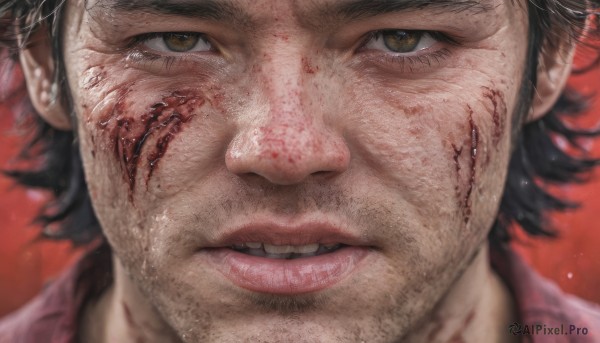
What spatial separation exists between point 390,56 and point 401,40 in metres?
0.05

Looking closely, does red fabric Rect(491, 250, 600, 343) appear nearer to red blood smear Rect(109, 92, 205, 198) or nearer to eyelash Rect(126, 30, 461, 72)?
eyelash Rect(126, 30, 461, 72)

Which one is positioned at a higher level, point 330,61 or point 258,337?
point 330,61

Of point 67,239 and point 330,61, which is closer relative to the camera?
point 330,61

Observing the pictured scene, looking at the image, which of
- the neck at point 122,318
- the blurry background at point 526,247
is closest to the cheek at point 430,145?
the neck at point 122,318

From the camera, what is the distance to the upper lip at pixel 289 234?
165cm

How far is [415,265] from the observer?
1.77 metres

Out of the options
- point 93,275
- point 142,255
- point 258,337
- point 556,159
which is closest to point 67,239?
point 93,275

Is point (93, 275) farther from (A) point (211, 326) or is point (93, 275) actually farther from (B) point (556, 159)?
(B) point (556, 159)

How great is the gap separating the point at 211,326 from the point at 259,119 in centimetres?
49

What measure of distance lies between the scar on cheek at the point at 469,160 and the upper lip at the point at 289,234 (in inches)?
9.8

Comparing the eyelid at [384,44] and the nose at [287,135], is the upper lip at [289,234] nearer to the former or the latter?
the nose at [287,135]

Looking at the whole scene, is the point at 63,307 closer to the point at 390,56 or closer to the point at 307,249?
the point at 307,249

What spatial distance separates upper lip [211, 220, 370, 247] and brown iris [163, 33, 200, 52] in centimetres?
42

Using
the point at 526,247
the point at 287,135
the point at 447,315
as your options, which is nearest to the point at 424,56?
the point at 287,135
